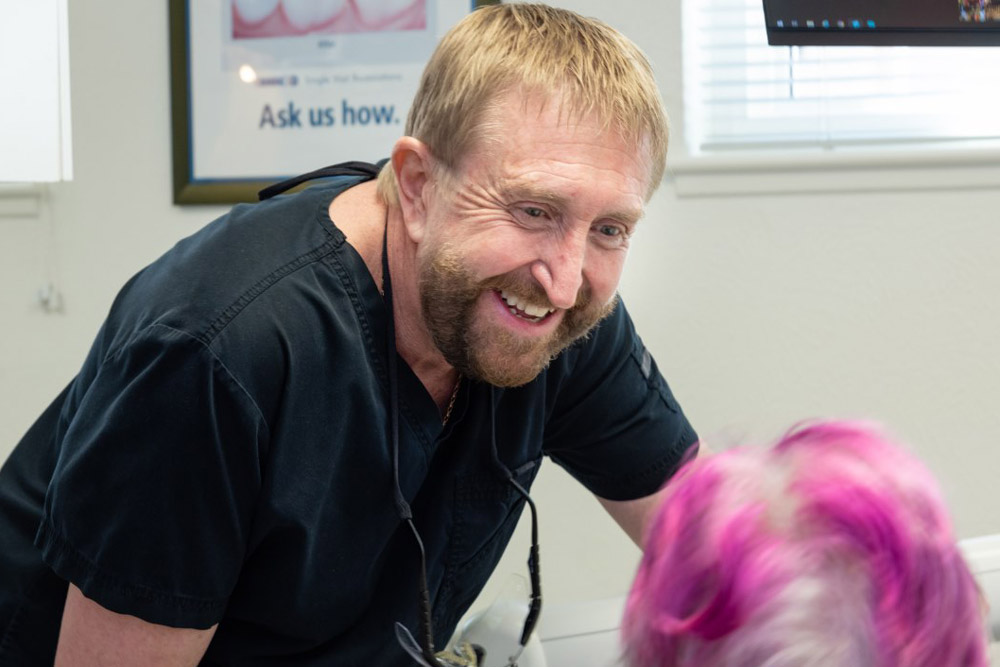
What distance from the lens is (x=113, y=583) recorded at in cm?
108

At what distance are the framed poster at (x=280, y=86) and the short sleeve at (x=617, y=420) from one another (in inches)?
35.6

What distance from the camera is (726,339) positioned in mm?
2189

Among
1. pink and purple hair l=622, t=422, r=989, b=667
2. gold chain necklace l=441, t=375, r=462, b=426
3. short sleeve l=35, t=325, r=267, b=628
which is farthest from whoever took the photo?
gold chain necklace l=441, t=375, r=462, b=426

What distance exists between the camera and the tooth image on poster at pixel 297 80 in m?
2.19

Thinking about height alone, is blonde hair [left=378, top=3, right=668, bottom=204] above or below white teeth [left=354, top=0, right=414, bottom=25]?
below

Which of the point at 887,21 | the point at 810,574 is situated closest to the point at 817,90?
the point at 887,21

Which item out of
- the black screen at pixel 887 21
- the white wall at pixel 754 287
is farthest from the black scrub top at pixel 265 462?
the white wall at pixel 754 287

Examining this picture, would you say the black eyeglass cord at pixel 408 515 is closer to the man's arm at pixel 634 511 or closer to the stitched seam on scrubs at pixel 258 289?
the stitched seam on scrubs at pixel 258 289

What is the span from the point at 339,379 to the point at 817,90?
1357 mm

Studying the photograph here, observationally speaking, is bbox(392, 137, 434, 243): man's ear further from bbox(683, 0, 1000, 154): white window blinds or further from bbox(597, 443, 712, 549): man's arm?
bbox(683, 0, 1000, 154): white window blinds

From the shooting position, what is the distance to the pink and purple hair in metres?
0.58

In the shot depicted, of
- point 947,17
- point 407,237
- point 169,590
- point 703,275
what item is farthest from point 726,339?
point 169,590

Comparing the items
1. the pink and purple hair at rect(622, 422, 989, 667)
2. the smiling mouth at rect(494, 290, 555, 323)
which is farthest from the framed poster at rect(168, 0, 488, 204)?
the pink and purple hair at rect(622, 422, 989, 667)

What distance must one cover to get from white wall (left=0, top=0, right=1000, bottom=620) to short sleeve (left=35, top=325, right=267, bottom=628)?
1190 mm
